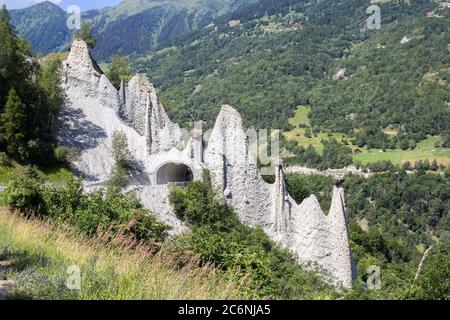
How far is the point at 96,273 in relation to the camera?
409 inches

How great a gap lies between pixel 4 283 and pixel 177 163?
31261 mm

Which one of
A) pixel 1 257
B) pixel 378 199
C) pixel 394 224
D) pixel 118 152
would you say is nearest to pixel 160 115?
pixel 118 152

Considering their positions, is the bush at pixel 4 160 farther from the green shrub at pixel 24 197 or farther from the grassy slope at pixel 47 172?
the green shrub at pixel 24 197

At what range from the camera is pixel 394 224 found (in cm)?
12188

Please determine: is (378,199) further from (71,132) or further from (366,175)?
(71,132)

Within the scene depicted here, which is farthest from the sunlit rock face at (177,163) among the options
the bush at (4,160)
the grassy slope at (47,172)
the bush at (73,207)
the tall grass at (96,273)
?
Result: the tall grass at (96,273)

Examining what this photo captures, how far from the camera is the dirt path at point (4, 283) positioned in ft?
31.4

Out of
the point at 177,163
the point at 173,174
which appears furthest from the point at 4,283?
the point at 173,174

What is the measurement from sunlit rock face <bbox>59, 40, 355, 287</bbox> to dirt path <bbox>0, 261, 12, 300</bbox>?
68.4 ft

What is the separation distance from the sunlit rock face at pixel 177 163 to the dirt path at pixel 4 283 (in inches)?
821

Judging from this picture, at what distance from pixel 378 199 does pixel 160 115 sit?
9421cm

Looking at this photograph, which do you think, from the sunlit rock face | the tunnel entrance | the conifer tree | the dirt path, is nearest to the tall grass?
the dirt path

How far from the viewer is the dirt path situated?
9570mm

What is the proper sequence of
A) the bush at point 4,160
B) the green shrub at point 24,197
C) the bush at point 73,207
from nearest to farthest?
the bush at point 73,207, the green shrub at point 24,197, the bush at point 4,160
